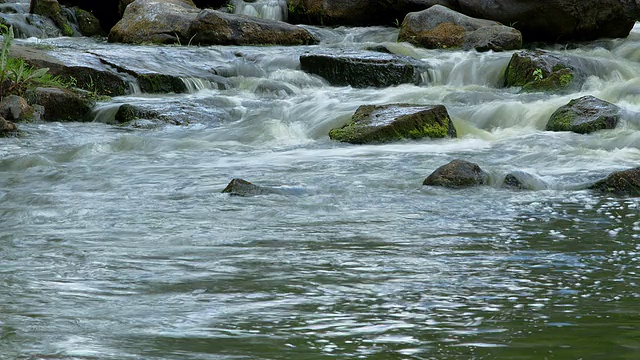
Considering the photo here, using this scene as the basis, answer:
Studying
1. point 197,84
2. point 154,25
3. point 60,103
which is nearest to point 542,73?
point 197,84

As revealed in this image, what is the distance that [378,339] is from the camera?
2715 millimetres

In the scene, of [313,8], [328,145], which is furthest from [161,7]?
[328,145]

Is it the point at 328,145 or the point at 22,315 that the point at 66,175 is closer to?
the point at 328,145

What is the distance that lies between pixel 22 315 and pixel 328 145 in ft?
19.6

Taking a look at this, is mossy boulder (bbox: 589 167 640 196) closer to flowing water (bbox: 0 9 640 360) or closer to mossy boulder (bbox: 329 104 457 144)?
flowing water (bbox: 0 9 640 360)

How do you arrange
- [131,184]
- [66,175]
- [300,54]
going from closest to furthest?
[131,184] < [66,175] < [300,54]

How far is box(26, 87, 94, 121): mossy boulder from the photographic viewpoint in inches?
400

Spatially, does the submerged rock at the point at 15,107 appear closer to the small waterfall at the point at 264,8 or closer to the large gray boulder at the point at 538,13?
the large gray boulder at the point at 538,13

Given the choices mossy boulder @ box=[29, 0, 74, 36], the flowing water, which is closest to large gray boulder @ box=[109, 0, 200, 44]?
mossy boulder @ box=[29, 0, 74, 36]

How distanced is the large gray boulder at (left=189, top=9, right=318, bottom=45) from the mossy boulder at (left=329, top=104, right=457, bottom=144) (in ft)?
17.9

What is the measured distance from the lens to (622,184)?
238 inches

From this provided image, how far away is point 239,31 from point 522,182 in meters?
8.79

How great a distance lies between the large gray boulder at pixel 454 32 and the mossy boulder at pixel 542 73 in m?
1.84

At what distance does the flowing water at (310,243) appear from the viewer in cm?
277
